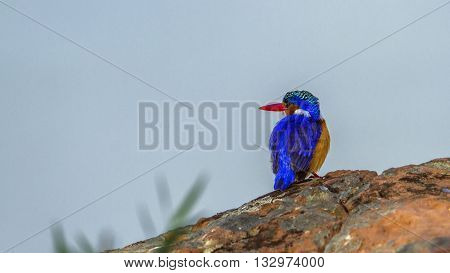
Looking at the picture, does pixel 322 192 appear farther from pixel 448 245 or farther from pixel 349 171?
pixel 448 245

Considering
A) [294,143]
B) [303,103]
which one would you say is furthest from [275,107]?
[294,143]

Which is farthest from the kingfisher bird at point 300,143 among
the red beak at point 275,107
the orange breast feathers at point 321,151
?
the red beak at point 275,107

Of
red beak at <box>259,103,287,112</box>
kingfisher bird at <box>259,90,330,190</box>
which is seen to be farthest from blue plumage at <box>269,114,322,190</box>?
red beak at <box>259,103,287,112</box>

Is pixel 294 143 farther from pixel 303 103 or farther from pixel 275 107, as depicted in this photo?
pixel 275 107

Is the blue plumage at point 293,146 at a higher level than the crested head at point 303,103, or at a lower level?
lower

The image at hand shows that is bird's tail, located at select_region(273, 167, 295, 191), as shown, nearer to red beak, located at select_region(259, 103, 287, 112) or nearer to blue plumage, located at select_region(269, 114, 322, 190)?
blue plumage, located at select_region(269, 114, 322, 190)

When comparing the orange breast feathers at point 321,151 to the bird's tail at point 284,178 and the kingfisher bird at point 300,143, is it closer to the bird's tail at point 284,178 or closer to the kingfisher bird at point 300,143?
the kingfisher bird at point 300,143

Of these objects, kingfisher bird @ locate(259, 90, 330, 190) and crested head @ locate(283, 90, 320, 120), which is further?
crested head @ locate(283, 90, 320, 120)

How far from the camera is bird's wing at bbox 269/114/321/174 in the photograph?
312 centimetres

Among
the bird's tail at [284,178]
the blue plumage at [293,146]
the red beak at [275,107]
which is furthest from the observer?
the red beak at [275,107]

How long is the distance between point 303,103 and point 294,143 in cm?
36

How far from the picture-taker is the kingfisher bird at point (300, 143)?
3.10 m

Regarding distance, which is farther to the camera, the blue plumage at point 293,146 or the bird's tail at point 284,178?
the blue plumage at point 293,146
